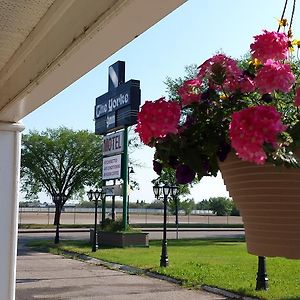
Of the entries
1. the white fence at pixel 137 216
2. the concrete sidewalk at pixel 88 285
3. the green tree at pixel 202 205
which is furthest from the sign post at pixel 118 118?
the green tree at pixel 202 205

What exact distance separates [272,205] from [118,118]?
22307 millimetres

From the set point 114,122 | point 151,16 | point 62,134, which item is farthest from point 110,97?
point 151,16

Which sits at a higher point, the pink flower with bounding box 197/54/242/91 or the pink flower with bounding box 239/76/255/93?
the pink flower with bounding box 197/54/242/91

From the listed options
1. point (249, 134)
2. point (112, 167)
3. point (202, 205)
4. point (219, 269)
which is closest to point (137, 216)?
point (202, 205)

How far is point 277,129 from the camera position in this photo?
1510 mm

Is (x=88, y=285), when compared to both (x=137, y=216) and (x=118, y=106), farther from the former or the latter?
(x=137, y=216)

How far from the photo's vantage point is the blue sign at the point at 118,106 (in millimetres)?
22891

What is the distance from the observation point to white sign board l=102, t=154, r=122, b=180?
23.6 meters

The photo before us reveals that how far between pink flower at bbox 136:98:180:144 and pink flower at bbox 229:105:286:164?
25cm

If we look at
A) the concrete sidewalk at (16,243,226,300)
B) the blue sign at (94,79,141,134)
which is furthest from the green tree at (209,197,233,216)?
the concrete sidewalk at (16,243,226,300)

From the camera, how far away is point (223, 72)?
6.08 ft

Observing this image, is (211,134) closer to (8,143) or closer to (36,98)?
(36,98)

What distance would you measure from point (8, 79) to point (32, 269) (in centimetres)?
1261

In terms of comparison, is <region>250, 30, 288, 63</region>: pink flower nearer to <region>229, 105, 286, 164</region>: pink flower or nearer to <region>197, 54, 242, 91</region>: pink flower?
<region>197, 54, 242, 91</region>: pink flower
